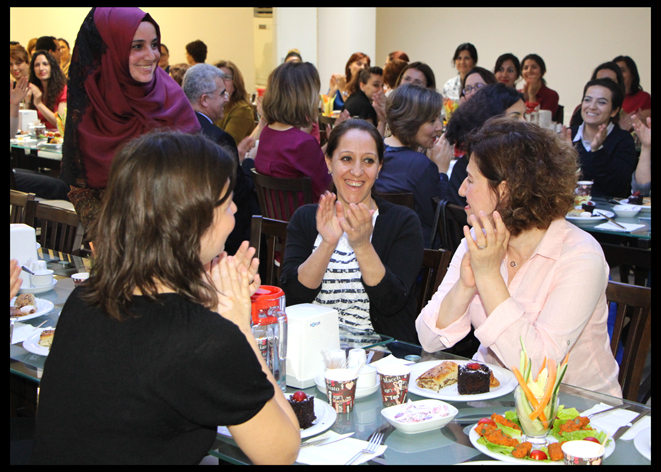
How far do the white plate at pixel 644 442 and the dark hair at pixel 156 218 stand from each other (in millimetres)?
843

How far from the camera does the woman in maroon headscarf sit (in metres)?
2.79

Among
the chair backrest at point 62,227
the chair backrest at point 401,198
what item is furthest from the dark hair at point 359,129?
the chair backrest at point 62,227

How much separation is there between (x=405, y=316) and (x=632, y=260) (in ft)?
2.45

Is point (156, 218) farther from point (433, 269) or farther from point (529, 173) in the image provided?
point (433, 269)

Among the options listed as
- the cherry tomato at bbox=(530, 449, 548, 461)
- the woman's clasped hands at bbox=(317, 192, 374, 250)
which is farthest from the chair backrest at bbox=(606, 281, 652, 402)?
the woman's clasped hands at bbox=(317, 192, 374, 250)

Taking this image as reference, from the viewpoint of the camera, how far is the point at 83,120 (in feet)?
9.40

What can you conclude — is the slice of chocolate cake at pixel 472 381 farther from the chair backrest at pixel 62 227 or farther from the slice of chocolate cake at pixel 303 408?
the chair backrest at pixel 62 227

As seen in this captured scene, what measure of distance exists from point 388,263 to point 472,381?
785mm

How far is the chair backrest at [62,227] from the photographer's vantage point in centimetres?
283

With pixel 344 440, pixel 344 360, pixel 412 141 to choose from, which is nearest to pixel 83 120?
pixel 412 141

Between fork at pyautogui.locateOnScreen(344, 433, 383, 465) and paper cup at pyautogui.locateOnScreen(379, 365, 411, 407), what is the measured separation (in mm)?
127

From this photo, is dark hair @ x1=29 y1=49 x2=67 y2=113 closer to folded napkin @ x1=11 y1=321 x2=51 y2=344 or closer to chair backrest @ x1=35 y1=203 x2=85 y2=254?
chair backrest @ x1=35 y1=203 x2=85 y2=254

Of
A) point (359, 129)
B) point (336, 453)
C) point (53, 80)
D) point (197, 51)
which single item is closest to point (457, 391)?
point (336, 453)
